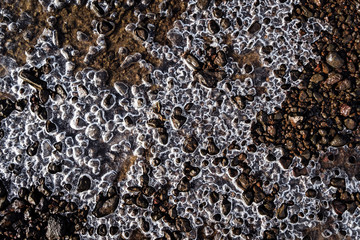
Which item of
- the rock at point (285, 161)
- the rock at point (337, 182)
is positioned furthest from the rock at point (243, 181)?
the rock at point (337, 182)

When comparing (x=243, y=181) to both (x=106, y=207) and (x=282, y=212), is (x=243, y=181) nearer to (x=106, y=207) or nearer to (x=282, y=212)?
(x=282, y=212)

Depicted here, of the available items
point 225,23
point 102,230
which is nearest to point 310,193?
point 225,23

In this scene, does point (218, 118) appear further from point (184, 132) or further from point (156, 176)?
point (156, 176)

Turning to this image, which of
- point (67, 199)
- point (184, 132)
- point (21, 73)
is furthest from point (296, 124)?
point (21, 73)

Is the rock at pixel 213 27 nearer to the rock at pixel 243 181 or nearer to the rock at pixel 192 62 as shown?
the rock at pixel 192 62

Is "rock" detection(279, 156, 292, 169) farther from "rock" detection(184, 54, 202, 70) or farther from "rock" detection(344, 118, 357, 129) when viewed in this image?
"rock" detection(184, 54, 202, 70)
